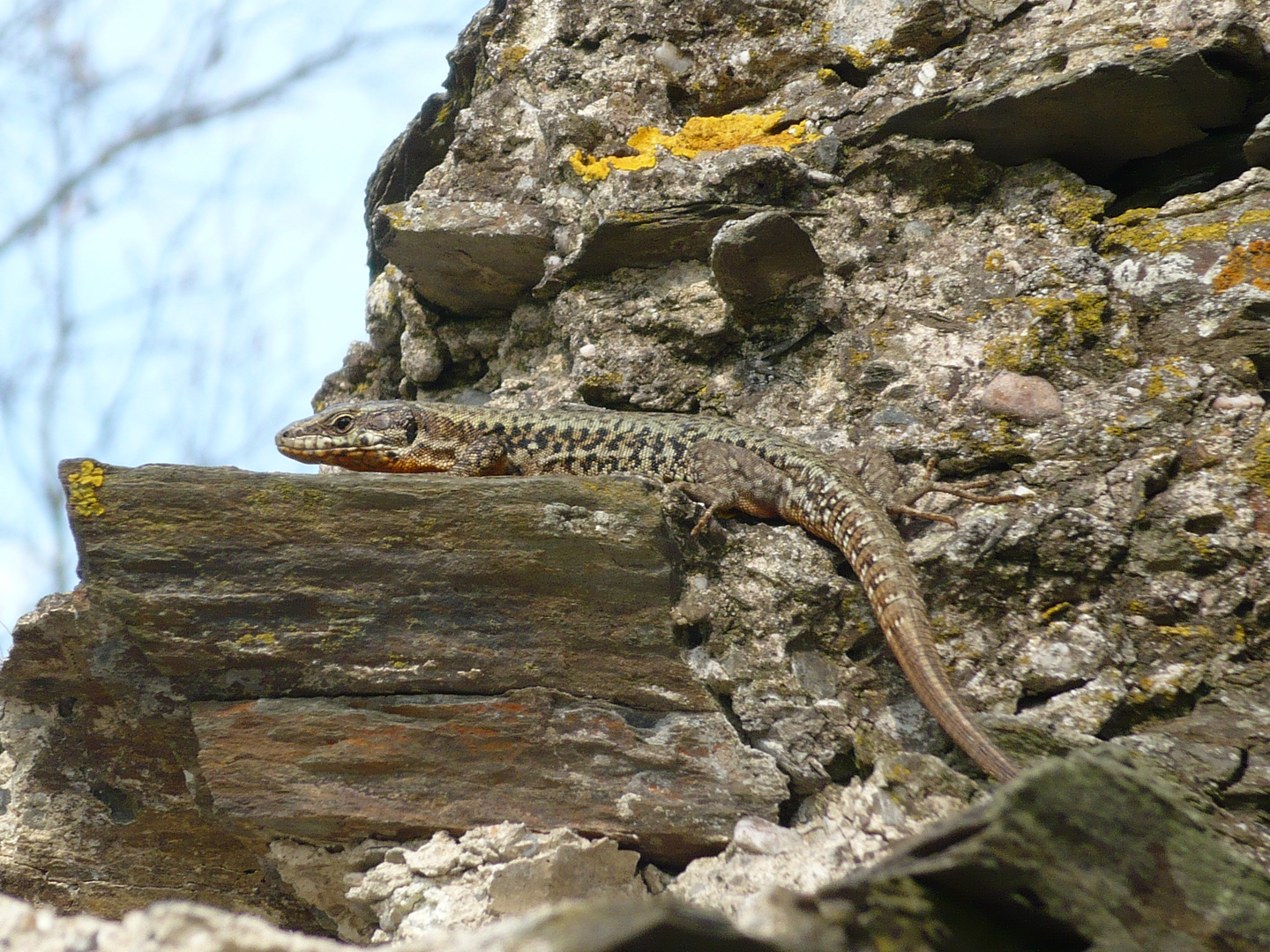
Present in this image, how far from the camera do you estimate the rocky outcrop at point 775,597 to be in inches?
120

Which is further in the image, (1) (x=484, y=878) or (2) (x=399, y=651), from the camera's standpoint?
(2) (x=399, y=651)

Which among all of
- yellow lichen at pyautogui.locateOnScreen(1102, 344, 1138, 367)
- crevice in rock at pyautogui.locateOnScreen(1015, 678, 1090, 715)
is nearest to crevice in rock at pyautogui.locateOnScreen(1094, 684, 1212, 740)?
crevice in rock at pyautogui.locateOnScreen(1015, 678, 1090, 715)

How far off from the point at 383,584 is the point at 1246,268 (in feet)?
10.8

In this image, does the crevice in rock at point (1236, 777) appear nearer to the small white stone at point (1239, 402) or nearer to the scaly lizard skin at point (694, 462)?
the scaly lizard skin at point (694, 462)

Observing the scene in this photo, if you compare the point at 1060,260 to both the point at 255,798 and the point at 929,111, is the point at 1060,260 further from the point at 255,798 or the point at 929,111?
the point at 255,798

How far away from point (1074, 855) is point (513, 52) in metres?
4.73

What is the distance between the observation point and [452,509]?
127 inches

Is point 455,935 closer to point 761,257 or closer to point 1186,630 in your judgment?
point 1186,630

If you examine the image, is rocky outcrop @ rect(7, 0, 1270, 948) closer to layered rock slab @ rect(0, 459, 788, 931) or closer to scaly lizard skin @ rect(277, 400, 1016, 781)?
layered rock slab @ rect(0, 459, 788, 931)

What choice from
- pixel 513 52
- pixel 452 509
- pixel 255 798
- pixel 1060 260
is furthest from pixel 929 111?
pixel 255 798

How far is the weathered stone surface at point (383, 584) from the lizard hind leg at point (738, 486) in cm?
45

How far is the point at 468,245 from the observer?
Result: 4.68m

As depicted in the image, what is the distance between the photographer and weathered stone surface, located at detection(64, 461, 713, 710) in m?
3.17

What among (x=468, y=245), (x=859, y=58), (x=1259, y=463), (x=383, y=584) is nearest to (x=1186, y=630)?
(x=1259, y=463)
